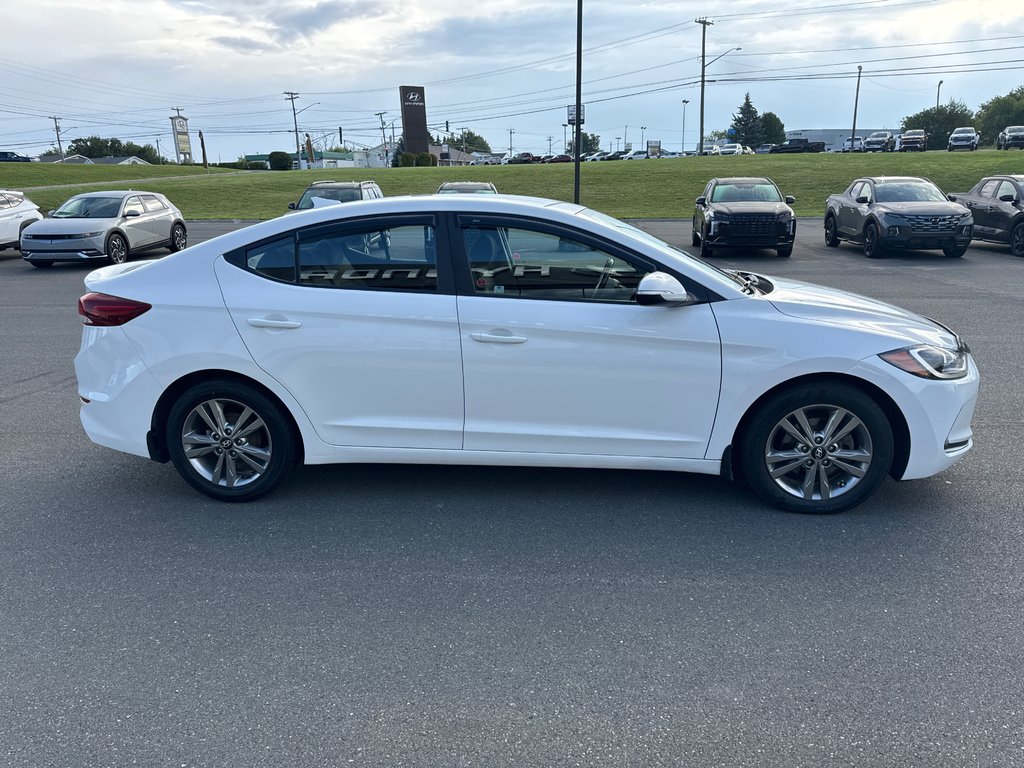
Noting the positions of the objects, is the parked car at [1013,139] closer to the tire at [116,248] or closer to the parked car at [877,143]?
the parked car at [877,143]

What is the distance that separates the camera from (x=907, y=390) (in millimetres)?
4129

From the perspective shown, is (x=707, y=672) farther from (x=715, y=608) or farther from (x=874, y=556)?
(x=874, y=556)

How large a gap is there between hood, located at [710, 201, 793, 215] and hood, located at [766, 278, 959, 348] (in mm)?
12794

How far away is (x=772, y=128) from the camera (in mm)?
116312

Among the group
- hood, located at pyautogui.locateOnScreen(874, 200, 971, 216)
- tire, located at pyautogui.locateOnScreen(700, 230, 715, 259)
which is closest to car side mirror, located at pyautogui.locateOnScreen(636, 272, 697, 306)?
tire, located at pyautogui.locateOnScreen(700, 230, 715, 259)

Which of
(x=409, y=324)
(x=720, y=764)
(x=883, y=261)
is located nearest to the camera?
(x=720, y=764)

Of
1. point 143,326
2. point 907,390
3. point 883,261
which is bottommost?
point 883,261

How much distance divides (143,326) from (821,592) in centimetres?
373

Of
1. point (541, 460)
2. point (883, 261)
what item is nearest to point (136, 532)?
point (541, 460)

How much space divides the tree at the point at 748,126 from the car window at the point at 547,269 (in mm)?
116600

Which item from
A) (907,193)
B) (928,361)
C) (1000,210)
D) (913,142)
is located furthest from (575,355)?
(913,142)

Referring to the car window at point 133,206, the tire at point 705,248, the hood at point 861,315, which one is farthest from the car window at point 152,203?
the hood at point 861,315

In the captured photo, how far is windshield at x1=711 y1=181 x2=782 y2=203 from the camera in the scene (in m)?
17.7

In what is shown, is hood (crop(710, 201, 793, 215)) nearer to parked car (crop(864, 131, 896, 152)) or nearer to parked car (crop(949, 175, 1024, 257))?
parked car (crop(949, 175, 1024, 257))
